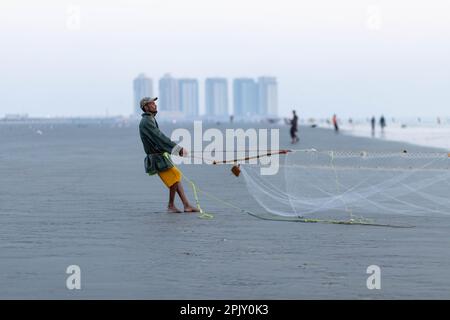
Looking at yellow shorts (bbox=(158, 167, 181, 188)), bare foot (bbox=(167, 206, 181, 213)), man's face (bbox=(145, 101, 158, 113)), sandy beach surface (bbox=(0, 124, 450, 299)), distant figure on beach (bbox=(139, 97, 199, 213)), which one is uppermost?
man's face (bbox=(145, 101, 158, 113))

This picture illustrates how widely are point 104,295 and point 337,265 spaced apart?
8.40ft

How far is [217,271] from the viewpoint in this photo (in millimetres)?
8539

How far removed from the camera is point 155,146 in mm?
13305

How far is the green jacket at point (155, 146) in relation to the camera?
13.2 m

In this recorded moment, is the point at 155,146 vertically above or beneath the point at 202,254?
above

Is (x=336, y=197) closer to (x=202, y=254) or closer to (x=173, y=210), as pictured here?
(x=173, y=210)

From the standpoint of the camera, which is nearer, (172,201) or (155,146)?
(155,146)

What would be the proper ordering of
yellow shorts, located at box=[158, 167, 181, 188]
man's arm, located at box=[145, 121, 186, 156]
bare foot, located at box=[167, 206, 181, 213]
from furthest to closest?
bare foot, located at box=[167, 206, 181, 213] < yellow shorts, located at box=[158, 167, 181, 188] < man's arm, located at box=[145, 121, 186, 156]

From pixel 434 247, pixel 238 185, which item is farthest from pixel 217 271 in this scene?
pixel 238 185

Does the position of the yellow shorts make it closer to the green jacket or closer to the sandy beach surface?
the green jacket

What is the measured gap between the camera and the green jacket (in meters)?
13.2

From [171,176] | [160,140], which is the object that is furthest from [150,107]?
[171,176]

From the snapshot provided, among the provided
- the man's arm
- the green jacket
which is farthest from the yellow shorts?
the man's arm
